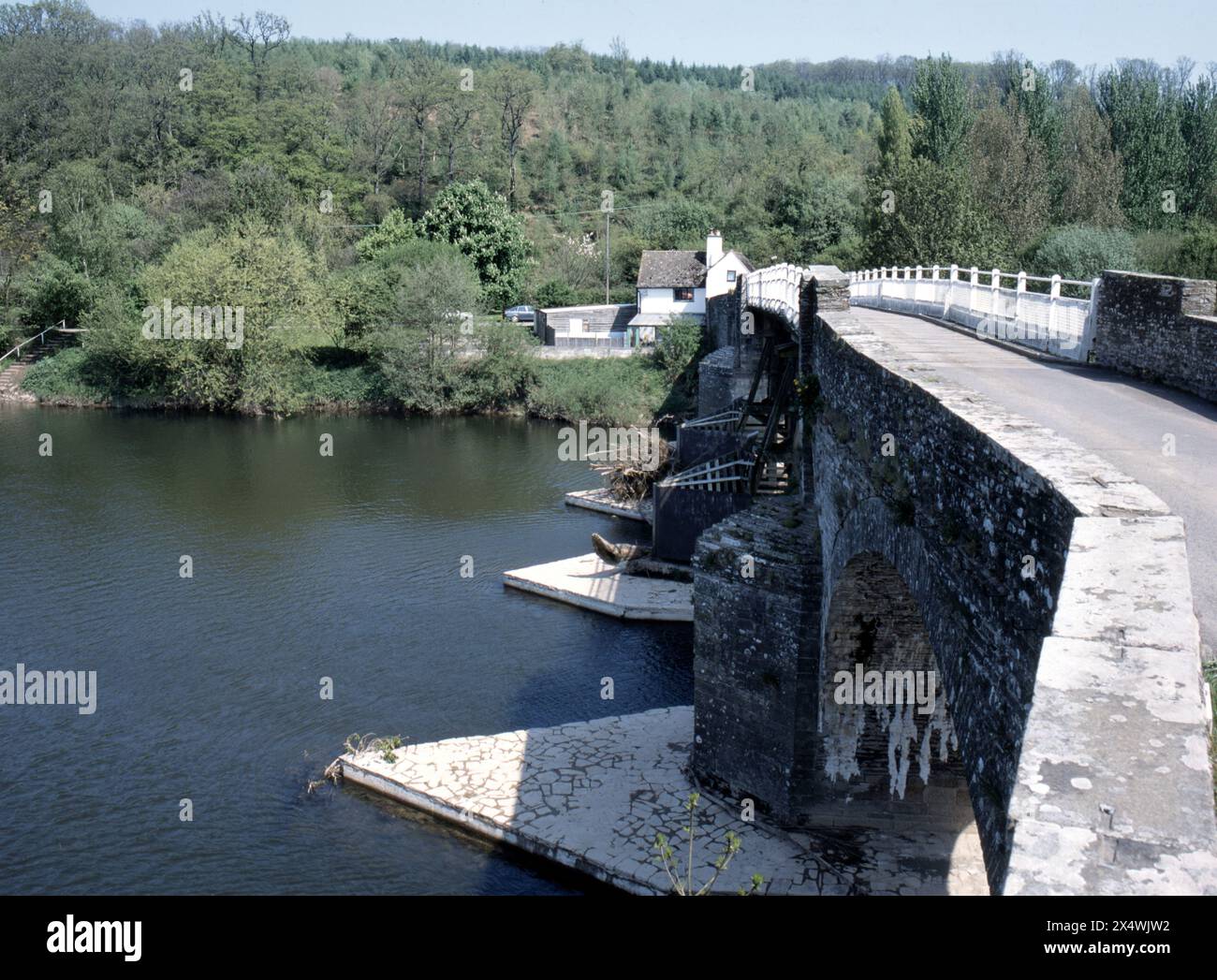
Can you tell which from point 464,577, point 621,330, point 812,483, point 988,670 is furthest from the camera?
point 621,330

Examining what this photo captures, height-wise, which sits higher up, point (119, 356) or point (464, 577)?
point (119, 356)

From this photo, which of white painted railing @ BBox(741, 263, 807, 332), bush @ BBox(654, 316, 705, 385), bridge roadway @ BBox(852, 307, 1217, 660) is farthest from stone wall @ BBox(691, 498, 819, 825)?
bush @ BBox(654, 316, 705, 385)

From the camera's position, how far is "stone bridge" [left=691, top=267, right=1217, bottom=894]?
3908 mm

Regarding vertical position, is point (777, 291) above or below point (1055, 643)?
above

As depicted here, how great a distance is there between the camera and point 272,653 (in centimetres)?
2041

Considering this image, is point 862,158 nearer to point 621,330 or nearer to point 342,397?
point 621,330

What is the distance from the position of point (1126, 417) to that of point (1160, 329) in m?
3.27

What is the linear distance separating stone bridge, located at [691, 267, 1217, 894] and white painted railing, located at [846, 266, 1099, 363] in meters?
0.84

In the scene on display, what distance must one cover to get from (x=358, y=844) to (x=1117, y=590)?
1122 cm

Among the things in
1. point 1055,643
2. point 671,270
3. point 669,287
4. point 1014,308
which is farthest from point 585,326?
point 1055,643

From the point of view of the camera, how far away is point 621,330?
188 feet

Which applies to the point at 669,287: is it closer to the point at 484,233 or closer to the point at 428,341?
the point at 484,233

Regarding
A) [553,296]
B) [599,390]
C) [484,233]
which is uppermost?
[484,233]

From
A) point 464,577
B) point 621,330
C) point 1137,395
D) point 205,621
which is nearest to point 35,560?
point 205,621
